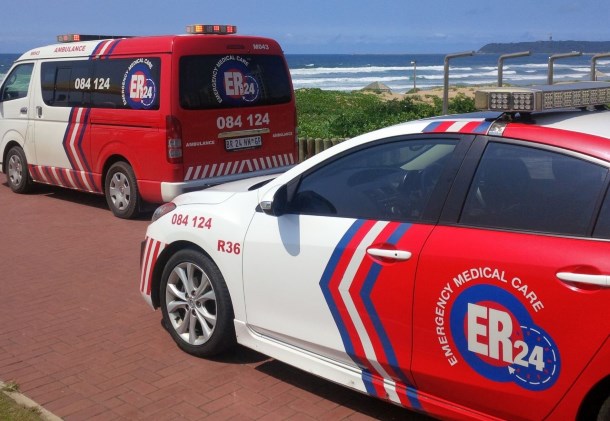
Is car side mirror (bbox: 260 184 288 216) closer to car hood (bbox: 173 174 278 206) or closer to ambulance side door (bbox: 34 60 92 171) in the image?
car hood (bbox: 173 174 278 206)

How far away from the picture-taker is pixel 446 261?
11.9 feet

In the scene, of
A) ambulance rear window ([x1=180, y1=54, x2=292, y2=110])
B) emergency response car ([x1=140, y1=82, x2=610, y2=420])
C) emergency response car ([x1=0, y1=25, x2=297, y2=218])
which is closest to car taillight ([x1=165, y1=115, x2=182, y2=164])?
emergency response car ([x1=0, y1=25, x2=297, y2=218])

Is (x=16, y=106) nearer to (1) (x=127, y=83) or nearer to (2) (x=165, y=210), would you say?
(1) (x=127, y=83)

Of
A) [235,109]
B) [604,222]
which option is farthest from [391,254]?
[235,109]

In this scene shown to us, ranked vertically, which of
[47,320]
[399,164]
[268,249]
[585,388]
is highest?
[399,164]

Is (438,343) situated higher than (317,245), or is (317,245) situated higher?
(317,245)

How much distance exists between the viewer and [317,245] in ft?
13.9

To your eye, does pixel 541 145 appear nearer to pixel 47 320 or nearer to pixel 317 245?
pixel 317 245

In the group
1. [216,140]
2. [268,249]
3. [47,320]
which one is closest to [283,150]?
[216,140]

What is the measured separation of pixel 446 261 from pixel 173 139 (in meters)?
5.99

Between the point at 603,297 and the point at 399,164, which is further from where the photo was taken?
the point at 399,164

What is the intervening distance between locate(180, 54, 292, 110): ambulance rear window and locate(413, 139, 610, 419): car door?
590 cm

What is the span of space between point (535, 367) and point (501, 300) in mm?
320

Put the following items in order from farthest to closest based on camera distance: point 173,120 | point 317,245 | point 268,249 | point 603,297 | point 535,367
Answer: point 173,120 < point 268,249 < point 317,245 < point 535,367 < point 603,297
